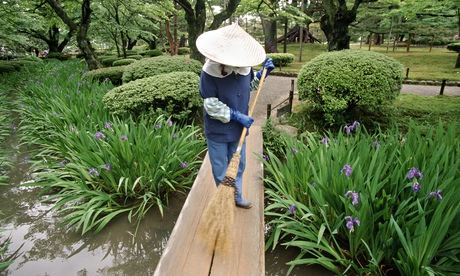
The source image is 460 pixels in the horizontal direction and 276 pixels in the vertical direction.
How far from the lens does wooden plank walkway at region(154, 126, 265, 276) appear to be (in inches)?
84.1

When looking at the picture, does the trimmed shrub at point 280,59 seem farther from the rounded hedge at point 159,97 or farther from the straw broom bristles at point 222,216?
the straw broom bristles at point 222,216

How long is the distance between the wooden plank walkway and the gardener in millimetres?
562

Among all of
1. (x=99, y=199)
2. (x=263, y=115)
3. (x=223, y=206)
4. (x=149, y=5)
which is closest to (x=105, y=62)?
(x=149, y=5)

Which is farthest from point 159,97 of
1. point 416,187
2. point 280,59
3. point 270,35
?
Result: point 270,35

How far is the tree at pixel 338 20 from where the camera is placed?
11.7 meters

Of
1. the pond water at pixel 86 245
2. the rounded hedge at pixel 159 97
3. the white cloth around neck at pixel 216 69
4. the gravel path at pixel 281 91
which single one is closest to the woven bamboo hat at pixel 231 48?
the white cloth around neck at pixel 216 69

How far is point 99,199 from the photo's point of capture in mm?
3162

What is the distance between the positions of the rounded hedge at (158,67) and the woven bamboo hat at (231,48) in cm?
455

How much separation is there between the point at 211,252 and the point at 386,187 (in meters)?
1.51

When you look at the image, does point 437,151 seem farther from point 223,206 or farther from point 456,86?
point 456,86

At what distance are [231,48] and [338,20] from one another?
11.1m

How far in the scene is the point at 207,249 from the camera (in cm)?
231

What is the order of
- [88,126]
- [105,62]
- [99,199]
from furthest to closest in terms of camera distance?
[105,62] → [88,126] → [99,199]

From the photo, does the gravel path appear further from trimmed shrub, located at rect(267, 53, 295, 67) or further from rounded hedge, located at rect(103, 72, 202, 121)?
trimmed shrub, located at rect(267, 53, 295, 67)
